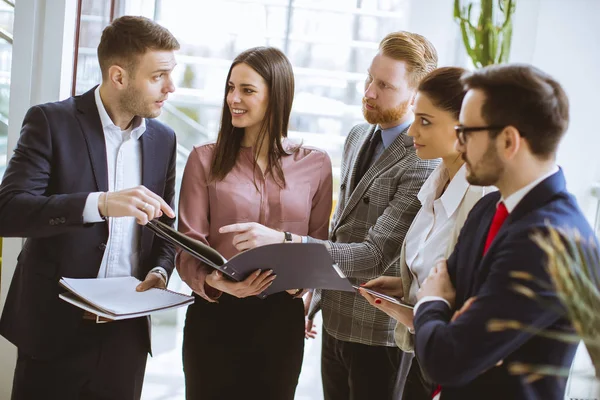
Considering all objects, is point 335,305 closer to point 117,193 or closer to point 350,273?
point 350,273

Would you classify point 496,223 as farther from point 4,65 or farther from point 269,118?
point 4,65

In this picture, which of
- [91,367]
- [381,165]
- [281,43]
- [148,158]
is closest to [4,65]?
[148,158]

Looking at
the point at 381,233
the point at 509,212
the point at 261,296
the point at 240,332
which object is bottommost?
the point at 240,332

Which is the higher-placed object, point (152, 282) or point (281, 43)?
point (281, 43)

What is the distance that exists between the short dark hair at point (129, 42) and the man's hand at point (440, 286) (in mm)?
1243

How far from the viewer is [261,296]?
2.10 meters

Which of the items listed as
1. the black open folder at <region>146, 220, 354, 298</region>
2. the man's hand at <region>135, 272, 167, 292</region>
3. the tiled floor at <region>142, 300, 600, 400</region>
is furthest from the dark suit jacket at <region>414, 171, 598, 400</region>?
the tiled floor at <region>142, 300, 600, 400</region>

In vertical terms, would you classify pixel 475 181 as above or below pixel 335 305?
above

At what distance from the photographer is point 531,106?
136cm

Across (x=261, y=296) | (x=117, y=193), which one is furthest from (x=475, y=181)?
(x=117, y=193)

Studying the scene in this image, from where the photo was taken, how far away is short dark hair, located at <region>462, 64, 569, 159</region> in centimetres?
135

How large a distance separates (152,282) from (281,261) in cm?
53

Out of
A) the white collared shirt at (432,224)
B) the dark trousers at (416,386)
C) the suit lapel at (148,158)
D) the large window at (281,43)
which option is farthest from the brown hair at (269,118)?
the large window at (281,43)

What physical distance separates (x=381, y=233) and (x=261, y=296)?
44 cm
